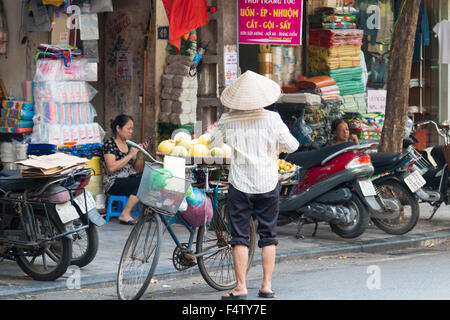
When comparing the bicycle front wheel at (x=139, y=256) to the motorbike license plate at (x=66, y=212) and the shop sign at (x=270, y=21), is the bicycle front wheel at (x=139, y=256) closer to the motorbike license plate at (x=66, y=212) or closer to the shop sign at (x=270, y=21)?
the motorbike license plate at (x=66, y=212)

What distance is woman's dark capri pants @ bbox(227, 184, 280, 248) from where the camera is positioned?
666 centimetres

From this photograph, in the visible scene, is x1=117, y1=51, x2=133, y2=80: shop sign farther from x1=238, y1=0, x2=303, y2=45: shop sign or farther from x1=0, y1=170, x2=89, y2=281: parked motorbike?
x1=0, y1=170, x2=89, y2=281: parked motorbike

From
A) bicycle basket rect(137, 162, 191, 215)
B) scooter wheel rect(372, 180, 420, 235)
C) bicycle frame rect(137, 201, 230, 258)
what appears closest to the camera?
bicycle basket rect(137, 162, 191, 215)

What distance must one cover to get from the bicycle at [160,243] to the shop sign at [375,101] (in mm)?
7769

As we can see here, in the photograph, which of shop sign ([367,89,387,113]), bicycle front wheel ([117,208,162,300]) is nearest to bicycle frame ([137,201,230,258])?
bicycle front wheel ([117,208,162,300])

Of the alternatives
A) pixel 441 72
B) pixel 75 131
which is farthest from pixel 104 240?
pixel 441 72

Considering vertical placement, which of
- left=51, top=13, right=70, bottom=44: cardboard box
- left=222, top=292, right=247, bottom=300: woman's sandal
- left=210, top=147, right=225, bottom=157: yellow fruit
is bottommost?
left=222, top=292, right=247, bottom=300: woman's sandal

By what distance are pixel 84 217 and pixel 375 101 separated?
8.26m

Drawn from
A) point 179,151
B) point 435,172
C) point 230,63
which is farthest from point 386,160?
point 179,151

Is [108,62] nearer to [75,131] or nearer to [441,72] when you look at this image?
[75,131]

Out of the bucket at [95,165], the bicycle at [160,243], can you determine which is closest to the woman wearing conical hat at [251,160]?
the bicycle at [160,243]

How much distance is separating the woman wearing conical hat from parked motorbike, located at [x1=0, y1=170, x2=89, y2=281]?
151 centimetres

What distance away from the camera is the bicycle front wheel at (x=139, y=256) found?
6.54 m

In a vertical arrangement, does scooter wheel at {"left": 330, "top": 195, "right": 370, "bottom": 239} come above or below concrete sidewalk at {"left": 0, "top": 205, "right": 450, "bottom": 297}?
above
